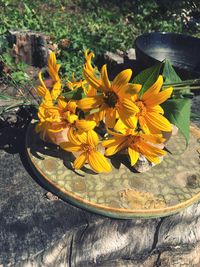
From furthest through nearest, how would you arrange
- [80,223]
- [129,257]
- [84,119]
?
1. [129,257]
2. [80,223]
3. [84,119]

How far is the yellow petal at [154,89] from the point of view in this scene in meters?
1.06

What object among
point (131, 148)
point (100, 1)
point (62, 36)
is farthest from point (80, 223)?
point (100, 1)

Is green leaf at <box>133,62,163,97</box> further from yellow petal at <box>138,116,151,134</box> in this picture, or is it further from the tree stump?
the tree stump

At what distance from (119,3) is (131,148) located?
354cm

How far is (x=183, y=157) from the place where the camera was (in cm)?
158

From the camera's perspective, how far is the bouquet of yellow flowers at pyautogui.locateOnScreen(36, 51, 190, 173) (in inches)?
42.0

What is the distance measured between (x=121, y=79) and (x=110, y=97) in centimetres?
9

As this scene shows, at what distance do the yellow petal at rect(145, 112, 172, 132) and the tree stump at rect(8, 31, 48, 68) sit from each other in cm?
165

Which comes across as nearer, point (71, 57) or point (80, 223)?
point (80, 223)

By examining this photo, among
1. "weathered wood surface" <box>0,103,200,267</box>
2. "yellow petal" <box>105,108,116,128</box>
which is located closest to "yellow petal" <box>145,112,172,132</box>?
"yellow petal" <box>105,108,116,128</box>

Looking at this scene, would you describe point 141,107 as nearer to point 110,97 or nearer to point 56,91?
point 110,97

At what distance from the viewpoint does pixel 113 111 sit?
109 centimetres

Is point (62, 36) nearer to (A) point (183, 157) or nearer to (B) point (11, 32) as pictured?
(B) point (11, 32)

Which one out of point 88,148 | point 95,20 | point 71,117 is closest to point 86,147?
point 88,148
